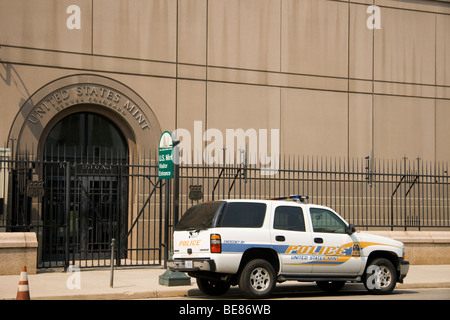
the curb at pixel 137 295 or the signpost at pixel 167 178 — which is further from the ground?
the signpost at pixel 167 178

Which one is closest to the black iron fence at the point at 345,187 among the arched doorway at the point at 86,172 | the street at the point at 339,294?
the arched doorway at the point at 86,172

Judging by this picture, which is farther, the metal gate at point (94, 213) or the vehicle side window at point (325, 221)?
the metal gate at point (94, 213)

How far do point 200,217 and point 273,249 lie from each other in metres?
1.56

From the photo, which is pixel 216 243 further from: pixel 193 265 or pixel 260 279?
pixel 260 279

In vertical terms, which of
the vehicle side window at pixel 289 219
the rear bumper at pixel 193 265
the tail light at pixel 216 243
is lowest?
the rear bumper at pixel 193 265

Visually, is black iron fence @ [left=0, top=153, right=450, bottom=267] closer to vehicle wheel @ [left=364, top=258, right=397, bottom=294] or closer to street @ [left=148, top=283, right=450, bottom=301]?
street @ [left=148, top=283, right=450, bottom=301]

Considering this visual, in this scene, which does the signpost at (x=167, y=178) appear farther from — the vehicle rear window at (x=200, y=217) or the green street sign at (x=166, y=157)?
the vehicle rear window at (x=200, y=217)

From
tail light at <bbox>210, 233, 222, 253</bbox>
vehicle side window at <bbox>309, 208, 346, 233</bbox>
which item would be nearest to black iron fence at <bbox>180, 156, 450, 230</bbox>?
vehicle side window at <bbox>309, 208, 346, 233</bbox>

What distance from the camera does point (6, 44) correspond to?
19.5 m

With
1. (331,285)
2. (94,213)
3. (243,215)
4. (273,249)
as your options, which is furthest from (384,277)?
(94,213)

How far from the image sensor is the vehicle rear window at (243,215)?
1327cm

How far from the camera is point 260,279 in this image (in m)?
13.3

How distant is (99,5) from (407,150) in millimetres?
11812

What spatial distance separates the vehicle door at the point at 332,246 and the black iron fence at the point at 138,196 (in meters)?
4.46
